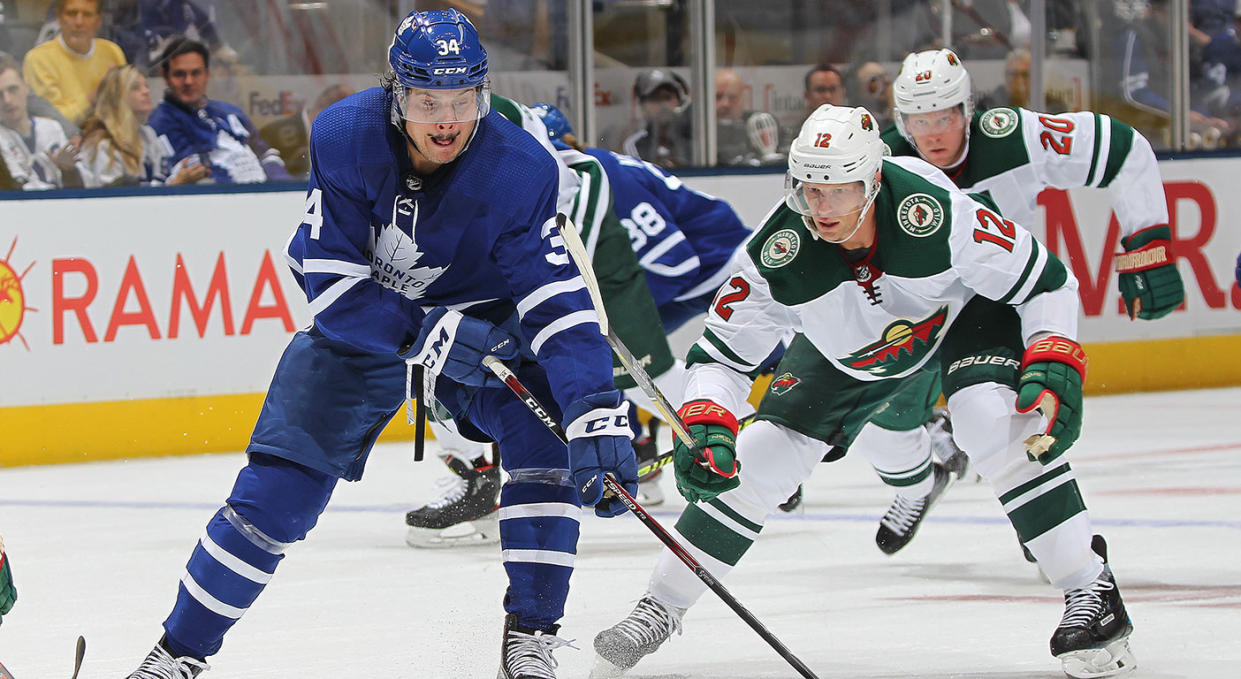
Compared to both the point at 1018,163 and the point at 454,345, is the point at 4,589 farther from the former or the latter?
the point at 1018,163

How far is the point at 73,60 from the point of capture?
5.90 metres

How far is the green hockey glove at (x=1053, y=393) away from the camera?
8.96ft

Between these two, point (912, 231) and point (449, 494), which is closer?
point (912, 231)

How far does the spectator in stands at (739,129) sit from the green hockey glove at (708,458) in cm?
407

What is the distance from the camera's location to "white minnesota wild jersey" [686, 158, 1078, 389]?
2.87 meters

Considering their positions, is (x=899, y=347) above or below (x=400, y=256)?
below

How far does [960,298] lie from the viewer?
304cm

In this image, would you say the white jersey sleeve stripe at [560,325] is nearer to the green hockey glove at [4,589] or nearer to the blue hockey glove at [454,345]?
the blue hockey glove at [454,345]

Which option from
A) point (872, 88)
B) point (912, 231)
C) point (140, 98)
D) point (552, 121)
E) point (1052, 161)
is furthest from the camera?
point (872, 88)

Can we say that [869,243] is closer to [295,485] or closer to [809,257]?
Result: [809,257]

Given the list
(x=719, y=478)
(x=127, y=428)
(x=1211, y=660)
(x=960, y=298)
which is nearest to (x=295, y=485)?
(x=719, y=478)

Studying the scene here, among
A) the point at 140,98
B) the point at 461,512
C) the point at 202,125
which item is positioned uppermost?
the point at 140,98

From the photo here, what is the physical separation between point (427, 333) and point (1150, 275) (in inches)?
80.9

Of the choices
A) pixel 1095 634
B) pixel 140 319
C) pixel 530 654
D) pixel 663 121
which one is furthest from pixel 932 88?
pixel 140 319
